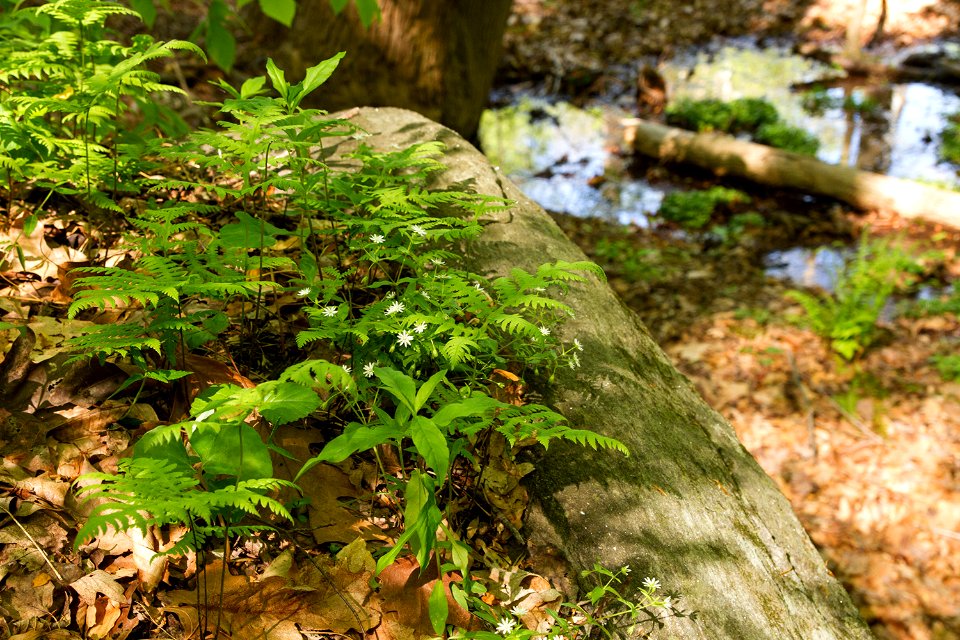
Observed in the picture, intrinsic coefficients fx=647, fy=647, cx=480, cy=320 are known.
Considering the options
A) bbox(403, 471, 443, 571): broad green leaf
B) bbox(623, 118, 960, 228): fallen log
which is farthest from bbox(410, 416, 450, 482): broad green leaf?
bbox(623, 118, 960, 228): fallen log

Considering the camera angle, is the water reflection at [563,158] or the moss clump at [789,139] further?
the moss clump at [789,139]

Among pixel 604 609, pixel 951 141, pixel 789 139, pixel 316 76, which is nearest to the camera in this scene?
pixel 604 609

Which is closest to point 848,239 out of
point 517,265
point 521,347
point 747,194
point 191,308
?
point 747,194

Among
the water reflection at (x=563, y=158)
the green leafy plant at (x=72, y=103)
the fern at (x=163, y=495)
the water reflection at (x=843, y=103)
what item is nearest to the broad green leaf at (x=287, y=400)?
the fern at (x=163, y=495)

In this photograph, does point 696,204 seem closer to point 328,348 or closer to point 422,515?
point 328,348

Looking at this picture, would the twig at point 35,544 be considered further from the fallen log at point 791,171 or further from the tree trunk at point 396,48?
the fallen log at point 791,171

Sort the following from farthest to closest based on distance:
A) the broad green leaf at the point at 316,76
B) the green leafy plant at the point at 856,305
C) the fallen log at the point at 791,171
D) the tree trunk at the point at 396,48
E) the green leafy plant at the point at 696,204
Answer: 1. the green leafy plant at the point at 696,204
2. the fallen log at the point at 791,171
3. the tree trunk at the point at 396,48
4. the green leafy plant at the point at 856,305
5. the broad green leaf at the point at 316,76

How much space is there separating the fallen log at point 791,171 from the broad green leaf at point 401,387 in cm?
687

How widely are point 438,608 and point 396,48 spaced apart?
5883 millimetres

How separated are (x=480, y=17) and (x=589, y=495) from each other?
5.92m

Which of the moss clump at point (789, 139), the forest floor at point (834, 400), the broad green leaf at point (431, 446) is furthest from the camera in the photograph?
the moss clump at point (789, 139)

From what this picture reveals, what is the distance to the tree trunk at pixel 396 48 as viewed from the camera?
242 inches

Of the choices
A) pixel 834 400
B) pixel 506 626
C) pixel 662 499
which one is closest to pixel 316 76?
pixel 506 626

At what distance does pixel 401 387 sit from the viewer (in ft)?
4.64
